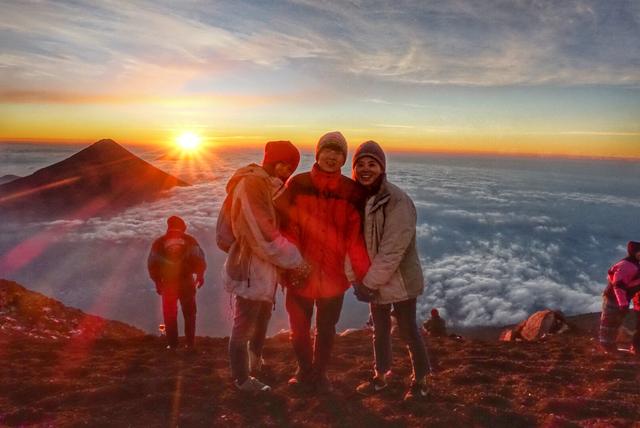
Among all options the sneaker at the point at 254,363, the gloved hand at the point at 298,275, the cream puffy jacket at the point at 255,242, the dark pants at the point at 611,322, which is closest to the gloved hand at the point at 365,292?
the gloved hand at the point at 298,275

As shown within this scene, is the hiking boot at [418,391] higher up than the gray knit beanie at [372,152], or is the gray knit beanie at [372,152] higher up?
the gray knit beanie at [372,152]

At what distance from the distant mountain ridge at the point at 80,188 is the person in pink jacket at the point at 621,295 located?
5592 inches

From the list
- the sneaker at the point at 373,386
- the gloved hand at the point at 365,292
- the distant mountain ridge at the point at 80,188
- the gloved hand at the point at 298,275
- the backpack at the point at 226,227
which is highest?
the backpack at the point at 226,227

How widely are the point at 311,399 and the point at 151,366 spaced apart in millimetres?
2342

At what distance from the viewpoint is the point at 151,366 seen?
203 inches

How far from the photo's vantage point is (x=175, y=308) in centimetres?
615

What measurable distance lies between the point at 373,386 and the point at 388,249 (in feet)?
4.71

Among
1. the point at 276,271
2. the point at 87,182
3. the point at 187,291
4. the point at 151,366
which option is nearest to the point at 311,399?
the point at 276,271

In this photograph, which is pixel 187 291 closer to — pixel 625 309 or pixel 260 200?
pixel 260 200

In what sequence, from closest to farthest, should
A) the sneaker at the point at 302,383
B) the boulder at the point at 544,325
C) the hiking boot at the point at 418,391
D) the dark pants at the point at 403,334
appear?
the dark pants at the point at 403,334, the hiking boot at the point at 418,391, the sneaker at the point at 302,383, the boulder at the point at 544,325

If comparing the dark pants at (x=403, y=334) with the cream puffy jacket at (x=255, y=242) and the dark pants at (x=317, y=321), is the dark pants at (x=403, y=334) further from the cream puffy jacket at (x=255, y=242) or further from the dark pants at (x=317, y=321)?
the cream puffy jacket at (x=255, y=242)

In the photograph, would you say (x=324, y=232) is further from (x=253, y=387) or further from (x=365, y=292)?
(x=253, y=387)

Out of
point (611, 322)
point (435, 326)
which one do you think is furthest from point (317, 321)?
point (435, 326)

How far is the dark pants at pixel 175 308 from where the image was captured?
19.5ft
